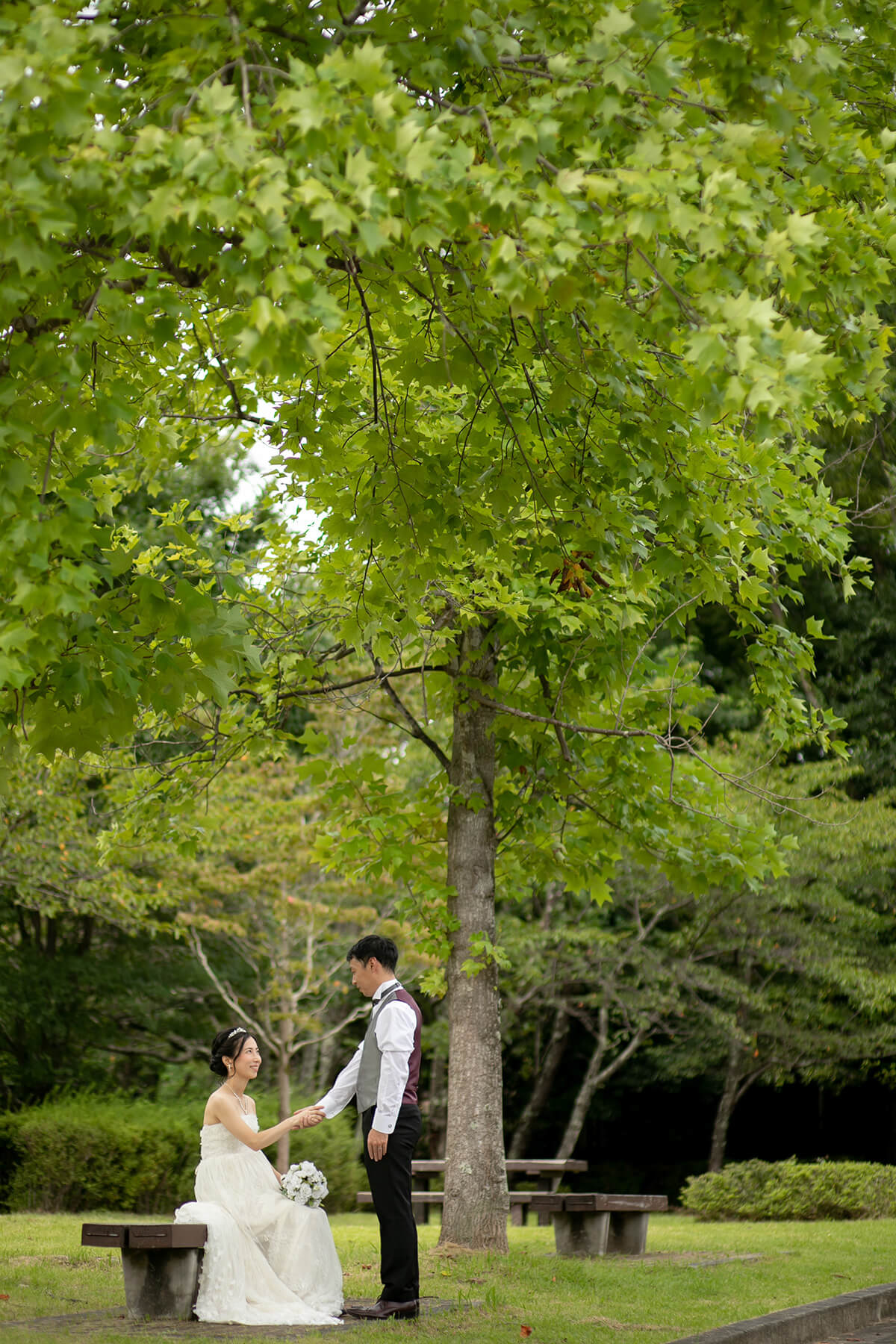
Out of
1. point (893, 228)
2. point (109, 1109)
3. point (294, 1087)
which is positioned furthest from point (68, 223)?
point (294, 1087)

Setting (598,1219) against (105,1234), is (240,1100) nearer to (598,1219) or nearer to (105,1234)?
(105,1234)

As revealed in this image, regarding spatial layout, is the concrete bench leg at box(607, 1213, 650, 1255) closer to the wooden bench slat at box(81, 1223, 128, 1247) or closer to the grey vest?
the grey vest

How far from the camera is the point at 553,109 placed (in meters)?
4.52

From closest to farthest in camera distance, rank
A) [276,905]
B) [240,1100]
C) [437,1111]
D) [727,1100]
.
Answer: [240,1100]
[276,905]
[727,1100]
[437,1111]

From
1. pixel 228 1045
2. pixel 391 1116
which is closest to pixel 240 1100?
pixel 228 1045

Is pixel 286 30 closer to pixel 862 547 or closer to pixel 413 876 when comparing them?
pixel 413 876

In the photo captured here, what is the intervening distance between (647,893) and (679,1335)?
1410 cm

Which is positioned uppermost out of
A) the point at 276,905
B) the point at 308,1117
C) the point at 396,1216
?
the point at 276,905

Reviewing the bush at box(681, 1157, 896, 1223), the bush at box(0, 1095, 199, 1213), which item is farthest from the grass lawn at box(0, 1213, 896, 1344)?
the bush at box(681, 1157, 896, 1223)

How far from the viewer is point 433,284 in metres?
5.34

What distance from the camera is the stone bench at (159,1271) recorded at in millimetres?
6531

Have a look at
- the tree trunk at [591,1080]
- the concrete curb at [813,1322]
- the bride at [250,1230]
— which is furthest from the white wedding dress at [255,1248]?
the tree trunk at [591,1080]

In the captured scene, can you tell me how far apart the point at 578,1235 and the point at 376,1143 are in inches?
154

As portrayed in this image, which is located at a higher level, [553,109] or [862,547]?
[862,547]
